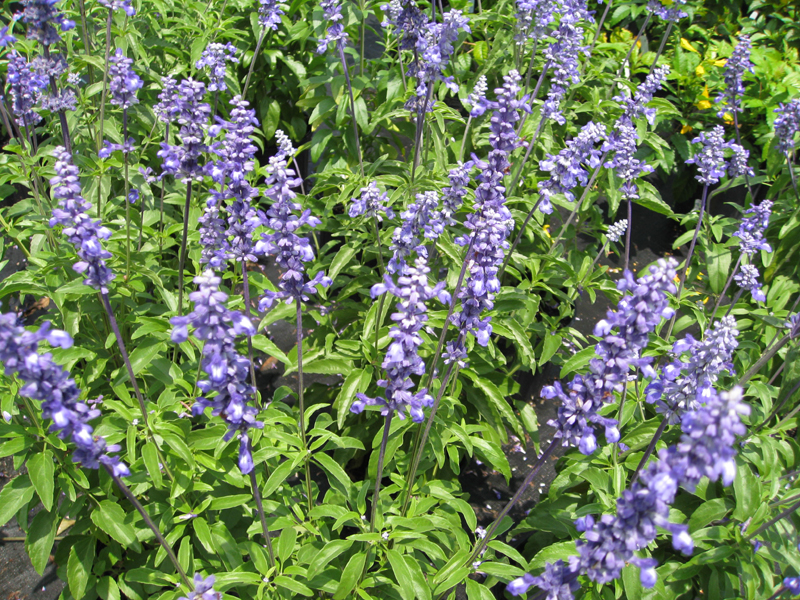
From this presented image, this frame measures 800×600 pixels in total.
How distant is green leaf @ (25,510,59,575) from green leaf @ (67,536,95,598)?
0.14m

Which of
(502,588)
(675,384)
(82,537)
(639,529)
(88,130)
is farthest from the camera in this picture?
(88,130)

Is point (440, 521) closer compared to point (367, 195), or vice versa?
point (440, 521)

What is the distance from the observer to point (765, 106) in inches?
293

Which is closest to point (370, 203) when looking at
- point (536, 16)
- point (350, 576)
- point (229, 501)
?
point (229, 501)

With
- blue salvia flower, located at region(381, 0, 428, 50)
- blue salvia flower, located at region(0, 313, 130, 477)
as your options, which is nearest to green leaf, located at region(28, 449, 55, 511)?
blue salvia flower, located at region(0, 313, 130, 477)

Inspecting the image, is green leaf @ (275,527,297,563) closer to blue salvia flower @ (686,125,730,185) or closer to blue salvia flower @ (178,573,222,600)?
blue salvia flower @ (178,573,222,600)

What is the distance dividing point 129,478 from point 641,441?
313 centimetres

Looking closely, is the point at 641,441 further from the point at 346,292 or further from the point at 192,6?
the point at 192,6

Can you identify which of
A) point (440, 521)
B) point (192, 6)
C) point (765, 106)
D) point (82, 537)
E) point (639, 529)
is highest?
point (192, 6)

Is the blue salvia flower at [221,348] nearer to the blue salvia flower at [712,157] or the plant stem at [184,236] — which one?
the plant stem at [184,236]

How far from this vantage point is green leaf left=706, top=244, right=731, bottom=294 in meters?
5.23

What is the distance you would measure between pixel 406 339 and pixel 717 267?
4.15 meters

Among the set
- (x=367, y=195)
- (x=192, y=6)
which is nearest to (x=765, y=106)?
(x=367, y=195)

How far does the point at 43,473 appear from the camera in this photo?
2.96 meters
